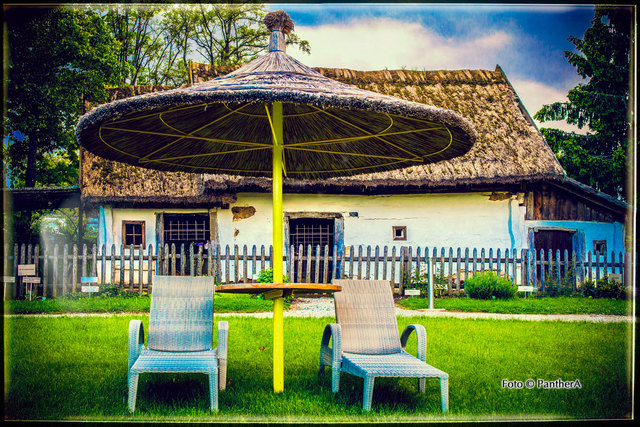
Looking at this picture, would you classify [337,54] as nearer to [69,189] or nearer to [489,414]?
[489,414]

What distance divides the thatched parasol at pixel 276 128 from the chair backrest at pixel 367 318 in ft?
2.22

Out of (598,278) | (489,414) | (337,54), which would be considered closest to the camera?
(489,414)

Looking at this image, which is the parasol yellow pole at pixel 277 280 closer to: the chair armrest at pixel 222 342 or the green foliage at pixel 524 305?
the chair armrest at pixel 222 342

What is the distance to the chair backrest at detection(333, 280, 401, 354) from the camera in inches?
179

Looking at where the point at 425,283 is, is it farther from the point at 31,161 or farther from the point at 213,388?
the point at 213,388

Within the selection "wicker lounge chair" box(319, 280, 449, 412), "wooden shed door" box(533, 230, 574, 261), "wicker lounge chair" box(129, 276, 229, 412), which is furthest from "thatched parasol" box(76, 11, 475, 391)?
"wooden shed door" box(533, 230, 574, 261)

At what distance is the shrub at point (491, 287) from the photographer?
390 inches

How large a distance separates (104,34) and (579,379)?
19.3 ft

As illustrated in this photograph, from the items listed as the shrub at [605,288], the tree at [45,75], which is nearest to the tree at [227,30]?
the tree at [45,75]

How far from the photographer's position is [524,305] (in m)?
9.11

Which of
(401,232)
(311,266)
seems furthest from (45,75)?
(401,232)

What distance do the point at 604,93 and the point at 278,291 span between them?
351 cm

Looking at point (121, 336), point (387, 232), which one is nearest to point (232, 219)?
point (387, 232)

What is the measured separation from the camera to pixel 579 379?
181 inches
